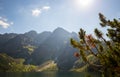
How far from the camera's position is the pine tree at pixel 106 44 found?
35.1 ft

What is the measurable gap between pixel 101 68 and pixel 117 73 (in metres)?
0.92

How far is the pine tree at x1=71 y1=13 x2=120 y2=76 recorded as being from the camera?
35.1ft

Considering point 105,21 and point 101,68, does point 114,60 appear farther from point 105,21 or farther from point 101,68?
point 105,21

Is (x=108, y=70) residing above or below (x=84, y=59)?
below

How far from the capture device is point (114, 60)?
35.1 ft

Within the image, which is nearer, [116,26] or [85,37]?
[85,37]

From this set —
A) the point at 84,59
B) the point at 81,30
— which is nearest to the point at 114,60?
the point at 84,59

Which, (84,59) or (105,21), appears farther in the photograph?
(105,21)

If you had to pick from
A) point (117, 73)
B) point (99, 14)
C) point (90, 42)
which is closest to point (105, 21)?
point (99, 14)

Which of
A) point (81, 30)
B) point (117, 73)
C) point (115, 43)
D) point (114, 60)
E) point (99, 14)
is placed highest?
point (99, 14)

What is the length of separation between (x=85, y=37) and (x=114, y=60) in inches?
78.2

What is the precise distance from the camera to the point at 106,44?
37.7ft

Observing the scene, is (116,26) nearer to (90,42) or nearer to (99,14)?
(99,14)

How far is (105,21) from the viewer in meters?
12.3
